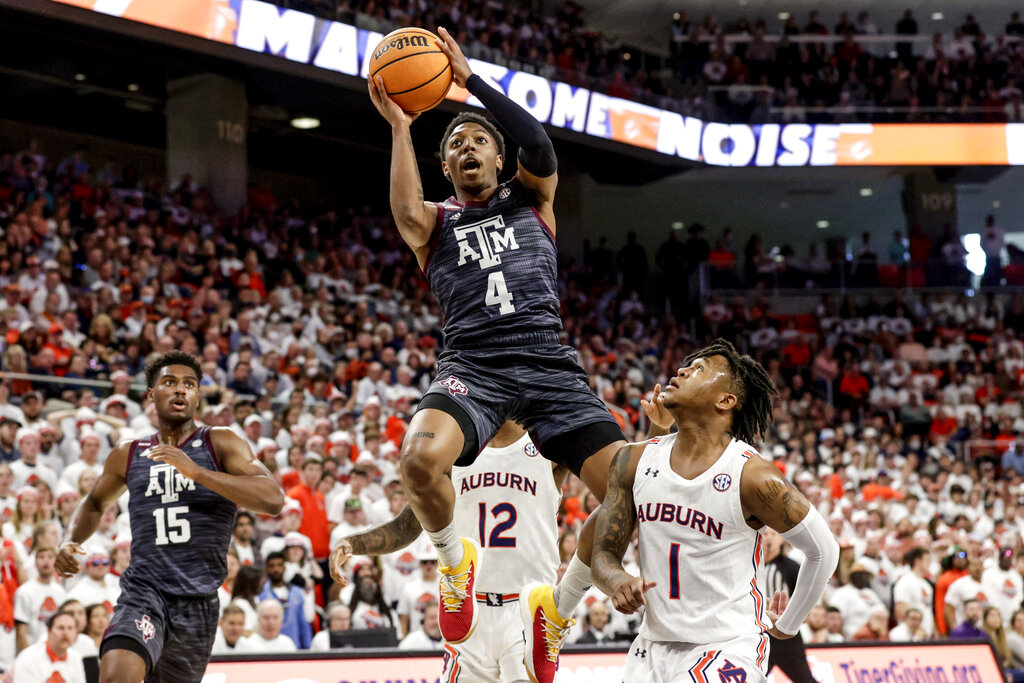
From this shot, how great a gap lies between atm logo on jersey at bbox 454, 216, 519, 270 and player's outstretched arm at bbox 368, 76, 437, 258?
17 cm

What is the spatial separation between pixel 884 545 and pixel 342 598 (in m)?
6.92

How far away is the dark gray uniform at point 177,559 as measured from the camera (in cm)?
594

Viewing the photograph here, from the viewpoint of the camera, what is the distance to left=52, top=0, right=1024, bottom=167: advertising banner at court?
18.1 metres

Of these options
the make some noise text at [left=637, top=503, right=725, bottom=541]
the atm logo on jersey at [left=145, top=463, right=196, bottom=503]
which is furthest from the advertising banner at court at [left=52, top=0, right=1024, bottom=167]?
the make some noise text at [left=637, top=503, right=725, bottom=541]

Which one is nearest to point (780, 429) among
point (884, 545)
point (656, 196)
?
point (884, 545)

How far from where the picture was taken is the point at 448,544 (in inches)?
212

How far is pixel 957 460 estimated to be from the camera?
19.6 metres

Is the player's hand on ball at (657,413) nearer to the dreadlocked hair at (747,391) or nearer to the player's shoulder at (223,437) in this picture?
the dreadlocked hair at (747,391)

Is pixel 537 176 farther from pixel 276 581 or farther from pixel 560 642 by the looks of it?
pixel 276 581

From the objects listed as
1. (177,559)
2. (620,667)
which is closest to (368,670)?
(620,667)

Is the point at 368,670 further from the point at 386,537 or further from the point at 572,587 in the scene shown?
the point at 572,587

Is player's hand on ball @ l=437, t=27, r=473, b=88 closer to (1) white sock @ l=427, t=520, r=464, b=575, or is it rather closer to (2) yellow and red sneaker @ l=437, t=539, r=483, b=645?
(1) white sock @ l=427, t=520, r=464, b=575

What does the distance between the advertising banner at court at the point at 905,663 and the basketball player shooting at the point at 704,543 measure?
18.8 feet

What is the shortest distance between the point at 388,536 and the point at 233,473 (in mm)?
848
